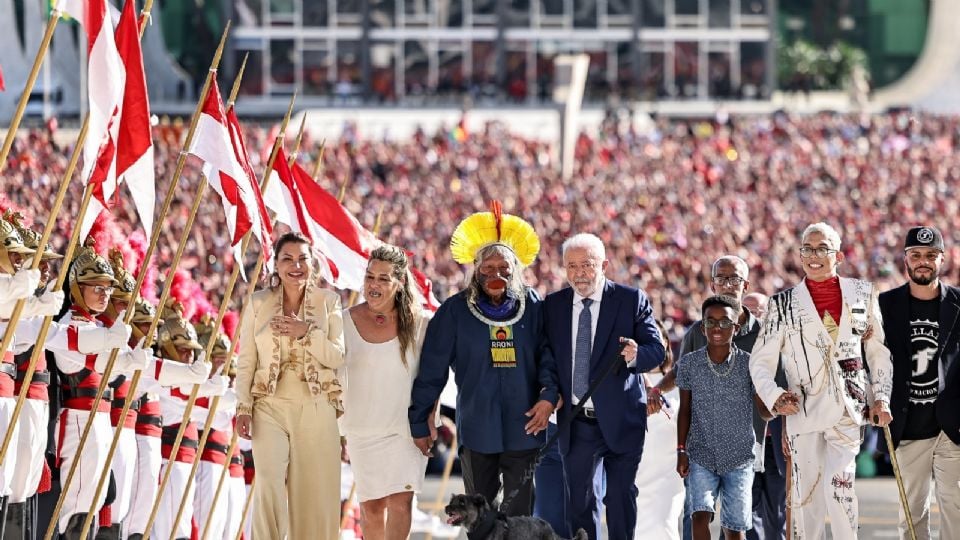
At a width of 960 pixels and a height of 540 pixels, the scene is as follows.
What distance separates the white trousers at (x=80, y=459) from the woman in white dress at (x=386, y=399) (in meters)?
1.67

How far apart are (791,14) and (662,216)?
160 feet

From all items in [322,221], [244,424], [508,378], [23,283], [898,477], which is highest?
[322,221]

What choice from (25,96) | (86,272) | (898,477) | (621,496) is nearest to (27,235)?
(86,272)

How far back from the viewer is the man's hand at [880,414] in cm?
1105

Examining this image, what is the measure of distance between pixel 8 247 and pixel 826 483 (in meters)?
4.52

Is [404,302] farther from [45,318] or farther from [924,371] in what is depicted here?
[924,371]

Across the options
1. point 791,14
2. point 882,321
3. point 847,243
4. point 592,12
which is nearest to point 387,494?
point 882,321

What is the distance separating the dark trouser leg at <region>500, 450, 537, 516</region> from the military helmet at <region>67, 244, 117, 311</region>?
2589mm

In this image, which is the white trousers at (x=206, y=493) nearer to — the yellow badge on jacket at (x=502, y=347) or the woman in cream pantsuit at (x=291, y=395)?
the woman in cream pantsuit at (x=291, y=395)

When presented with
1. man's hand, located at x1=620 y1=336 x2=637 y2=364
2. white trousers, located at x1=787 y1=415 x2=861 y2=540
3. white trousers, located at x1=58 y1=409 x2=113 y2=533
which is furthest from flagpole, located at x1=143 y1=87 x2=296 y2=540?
white trousers, located at x1=787 y1=415 x2=861 y2=540

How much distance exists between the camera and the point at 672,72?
74.9 m

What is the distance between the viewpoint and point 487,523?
983cm

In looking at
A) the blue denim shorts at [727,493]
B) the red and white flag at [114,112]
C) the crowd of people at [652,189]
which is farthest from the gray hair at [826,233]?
the crowd of people at [652,189]

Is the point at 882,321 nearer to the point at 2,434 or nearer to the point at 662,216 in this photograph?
the point at 2,434
